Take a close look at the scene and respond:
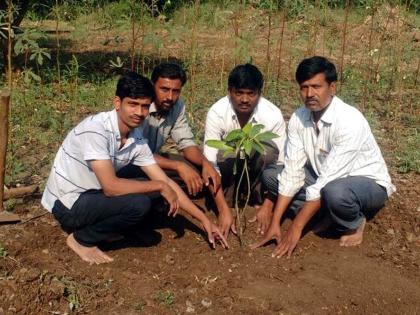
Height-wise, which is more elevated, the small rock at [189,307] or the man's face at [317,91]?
the man's face at [317,91]

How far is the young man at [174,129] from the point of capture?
10.9 ft

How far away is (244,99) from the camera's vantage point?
335 centimetres

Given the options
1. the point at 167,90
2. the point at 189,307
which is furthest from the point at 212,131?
the point at 189,307

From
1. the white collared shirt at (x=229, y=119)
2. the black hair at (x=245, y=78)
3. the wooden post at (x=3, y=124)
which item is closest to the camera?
the wooden post at (x=3, y=124)

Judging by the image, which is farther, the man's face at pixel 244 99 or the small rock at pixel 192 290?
the man's face at pixel 244 99

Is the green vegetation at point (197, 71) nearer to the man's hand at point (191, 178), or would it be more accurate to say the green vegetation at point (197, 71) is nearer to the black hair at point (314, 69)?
the man's hand at point (191, 178)

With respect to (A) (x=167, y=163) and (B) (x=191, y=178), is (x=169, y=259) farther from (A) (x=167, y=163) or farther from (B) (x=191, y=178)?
(A) (x=167, y=163)

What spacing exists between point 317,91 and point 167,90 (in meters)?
0.86

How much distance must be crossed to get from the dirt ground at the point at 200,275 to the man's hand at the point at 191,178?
297 mm

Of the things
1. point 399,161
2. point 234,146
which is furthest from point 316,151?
point 399,161

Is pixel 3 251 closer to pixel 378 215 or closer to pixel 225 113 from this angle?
pixel 225 113

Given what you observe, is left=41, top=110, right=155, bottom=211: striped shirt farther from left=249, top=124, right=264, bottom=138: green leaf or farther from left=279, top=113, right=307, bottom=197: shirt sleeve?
left=279, top=113, right=307, bottom=197: shirt sleeve

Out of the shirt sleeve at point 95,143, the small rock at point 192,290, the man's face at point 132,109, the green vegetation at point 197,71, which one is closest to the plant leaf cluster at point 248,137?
the man's face at point 132,109

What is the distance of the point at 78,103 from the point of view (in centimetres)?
537
